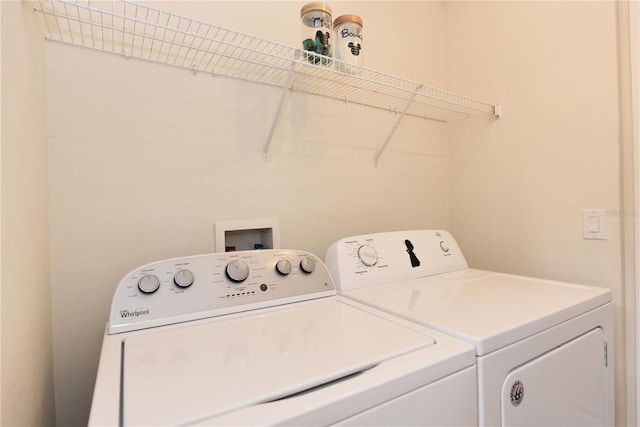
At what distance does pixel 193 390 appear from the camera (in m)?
0.53

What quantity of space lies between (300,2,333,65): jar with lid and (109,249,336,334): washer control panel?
2.29 feet

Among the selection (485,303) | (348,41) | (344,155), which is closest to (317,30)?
(348,41)

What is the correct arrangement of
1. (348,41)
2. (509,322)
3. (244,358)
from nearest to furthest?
1. (244,358)
2. (509,322)
3. (348,41)

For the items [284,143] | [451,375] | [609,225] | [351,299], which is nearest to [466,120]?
[609,225]

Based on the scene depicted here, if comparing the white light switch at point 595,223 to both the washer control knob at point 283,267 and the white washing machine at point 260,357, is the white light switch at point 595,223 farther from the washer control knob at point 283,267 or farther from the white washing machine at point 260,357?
the washer control knob at point 283,267

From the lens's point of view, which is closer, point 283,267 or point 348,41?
point 283,267

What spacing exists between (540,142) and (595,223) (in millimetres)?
416

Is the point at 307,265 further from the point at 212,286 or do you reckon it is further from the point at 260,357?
the point at 260,357

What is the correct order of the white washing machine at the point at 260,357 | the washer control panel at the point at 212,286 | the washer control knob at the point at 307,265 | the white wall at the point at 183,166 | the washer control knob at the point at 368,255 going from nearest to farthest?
the white washing machine at the point at 260,357
the washer control panel at the point at 212,286
the white wall at the point at 183,166
the washer control knob at the point at 307,265
the washer control knob at the point at 368,255

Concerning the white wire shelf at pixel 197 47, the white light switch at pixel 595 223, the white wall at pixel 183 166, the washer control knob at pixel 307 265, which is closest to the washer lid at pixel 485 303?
the washer control knob at pixel 307 265

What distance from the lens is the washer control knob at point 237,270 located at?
0.96 meters

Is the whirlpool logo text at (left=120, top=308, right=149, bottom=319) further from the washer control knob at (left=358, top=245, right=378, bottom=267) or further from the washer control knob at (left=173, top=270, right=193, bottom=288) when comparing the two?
the washer control knob at (left=358, top=245, right=378, bottom=267)

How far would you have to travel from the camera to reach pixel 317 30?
113cm

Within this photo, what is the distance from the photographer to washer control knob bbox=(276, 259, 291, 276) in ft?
3.39
